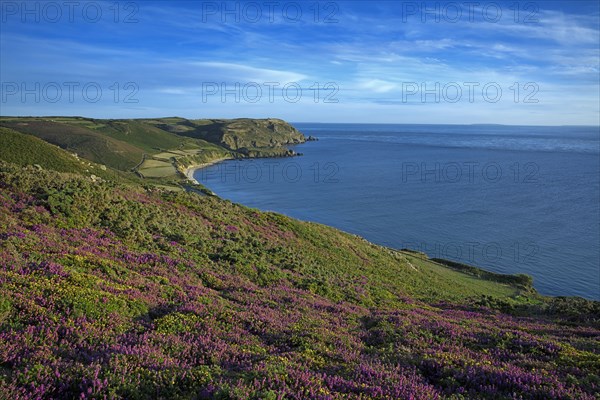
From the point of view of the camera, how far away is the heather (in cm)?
699

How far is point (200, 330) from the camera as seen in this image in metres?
10.1

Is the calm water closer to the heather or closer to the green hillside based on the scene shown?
the green hillside

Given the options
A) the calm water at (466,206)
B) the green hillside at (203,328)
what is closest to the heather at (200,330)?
the green hillside at (203,328)

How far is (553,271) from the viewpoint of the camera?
197 feet

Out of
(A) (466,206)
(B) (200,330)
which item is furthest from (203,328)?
(A) (466,206)

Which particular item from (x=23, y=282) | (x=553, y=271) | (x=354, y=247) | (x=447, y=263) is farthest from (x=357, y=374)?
(x=553, y=271)

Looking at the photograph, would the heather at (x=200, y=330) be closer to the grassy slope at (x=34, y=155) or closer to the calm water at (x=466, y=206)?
the calm water at (x=466, y=206)

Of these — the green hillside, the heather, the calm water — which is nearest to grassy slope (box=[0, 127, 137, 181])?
the green hillside

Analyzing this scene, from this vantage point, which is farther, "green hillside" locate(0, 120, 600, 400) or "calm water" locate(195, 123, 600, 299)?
"calm water" locate(195, 123, 600, 299)

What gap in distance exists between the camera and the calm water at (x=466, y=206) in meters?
65.4

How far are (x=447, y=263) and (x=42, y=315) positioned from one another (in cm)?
5703

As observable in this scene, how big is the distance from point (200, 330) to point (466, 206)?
10434cm

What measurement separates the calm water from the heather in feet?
149

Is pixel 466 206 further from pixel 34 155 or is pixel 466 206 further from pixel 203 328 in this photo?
pixel 203 328
